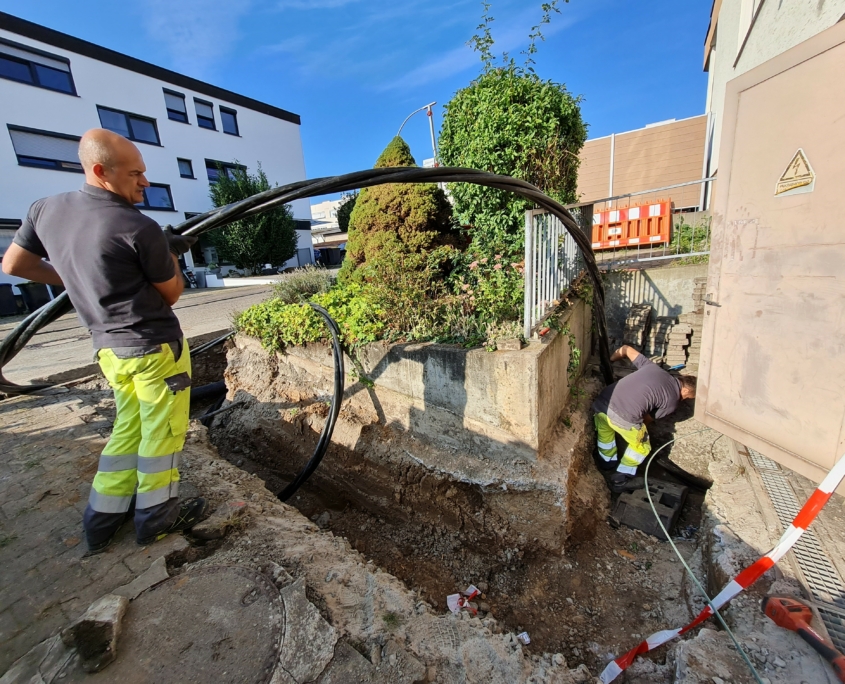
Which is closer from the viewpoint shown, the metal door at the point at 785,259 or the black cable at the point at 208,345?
the metal door at the point at 785,259

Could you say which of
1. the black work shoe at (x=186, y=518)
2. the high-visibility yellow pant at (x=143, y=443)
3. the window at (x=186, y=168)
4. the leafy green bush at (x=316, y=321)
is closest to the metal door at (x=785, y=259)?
the leafy green bush at (x=316, y=321)

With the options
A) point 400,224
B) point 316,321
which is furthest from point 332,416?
point 400,224

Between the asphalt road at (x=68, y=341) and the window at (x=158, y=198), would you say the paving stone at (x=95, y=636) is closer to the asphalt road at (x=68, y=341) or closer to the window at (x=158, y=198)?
the asphalt road at (x=68, y=341)

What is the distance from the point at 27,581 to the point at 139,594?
64 cm

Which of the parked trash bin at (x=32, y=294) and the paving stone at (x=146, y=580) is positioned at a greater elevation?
the parked trash bin at (x=32, y=294)

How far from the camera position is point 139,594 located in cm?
183

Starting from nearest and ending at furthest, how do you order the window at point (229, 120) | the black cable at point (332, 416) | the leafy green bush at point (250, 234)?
1. the black cable at point (332, 416)
2. the leafy green bush at point (250, 234)
3. the window at point (229, 120)

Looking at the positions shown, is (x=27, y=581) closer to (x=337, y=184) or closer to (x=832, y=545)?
(x=337, y=184)

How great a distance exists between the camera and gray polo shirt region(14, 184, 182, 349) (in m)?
1.80

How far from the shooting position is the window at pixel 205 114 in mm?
20422

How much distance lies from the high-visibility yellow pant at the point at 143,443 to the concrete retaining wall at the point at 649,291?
553 centimetres

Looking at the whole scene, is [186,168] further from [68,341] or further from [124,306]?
[124,306]

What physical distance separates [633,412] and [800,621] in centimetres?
207

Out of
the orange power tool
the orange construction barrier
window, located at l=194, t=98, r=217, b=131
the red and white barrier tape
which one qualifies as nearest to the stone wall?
the red and white barrier tape
